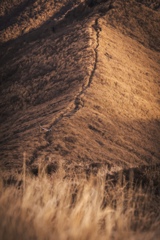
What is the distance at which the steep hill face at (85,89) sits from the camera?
4.91 meters

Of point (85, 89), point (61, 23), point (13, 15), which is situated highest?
point (13, 15)

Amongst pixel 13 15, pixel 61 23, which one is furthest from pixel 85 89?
pixel 13 15

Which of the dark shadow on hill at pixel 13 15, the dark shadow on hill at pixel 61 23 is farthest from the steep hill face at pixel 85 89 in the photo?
the dark shadow on hill at pixel 13 15

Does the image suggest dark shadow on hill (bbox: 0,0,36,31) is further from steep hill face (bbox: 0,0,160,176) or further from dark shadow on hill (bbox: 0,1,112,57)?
dark shadow on hill (bbox: 0,1,112,57)

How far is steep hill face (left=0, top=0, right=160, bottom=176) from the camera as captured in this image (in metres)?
4.91

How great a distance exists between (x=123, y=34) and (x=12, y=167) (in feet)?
23.4

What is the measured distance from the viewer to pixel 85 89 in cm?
635

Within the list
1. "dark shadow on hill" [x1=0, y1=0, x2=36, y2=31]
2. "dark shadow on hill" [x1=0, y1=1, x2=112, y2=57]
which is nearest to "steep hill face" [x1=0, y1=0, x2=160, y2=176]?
"dark shadow on hill" [x1=0, y1=1, x2=112, y2=57]

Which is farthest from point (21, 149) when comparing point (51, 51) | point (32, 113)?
point (51, 51)

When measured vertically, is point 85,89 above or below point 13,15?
below

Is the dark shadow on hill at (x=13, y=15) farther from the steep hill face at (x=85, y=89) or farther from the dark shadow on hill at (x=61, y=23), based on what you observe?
the dark shadow on hill at (x=61, y=23)

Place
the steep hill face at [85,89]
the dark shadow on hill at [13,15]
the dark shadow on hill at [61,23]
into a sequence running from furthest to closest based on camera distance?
the dark shadow on hill at [13,15] < the dark shadow on hill at [61,23] < the steep hill face at [85,89]

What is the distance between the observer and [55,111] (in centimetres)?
588

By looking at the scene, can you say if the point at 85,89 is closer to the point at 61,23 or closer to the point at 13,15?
the point at 61,23
